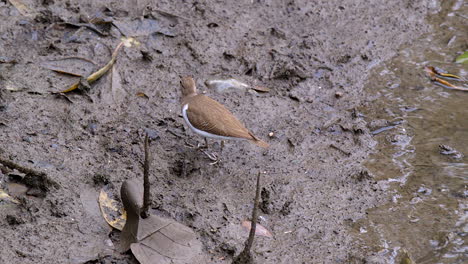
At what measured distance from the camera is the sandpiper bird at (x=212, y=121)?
6.38 metres

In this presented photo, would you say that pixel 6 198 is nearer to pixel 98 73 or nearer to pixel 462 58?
pixel 98 73

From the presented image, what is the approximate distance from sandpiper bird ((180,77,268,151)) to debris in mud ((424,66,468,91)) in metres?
2.88

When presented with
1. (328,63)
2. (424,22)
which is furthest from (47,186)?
(424,22)

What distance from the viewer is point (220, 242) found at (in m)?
5.43

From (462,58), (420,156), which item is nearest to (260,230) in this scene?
(420,156)

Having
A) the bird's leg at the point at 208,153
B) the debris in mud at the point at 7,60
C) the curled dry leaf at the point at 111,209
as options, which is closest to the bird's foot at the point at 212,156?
the bird's leg at the point at 208,153

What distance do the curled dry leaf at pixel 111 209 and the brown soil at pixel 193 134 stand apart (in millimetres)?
75

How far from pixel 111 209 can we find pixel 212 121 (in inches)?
58.9

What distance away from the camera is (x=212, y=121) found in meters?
6.43

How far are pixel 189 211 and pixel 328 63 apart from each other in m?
3.41

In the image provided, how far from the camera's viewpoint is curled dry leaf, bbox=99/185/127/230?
534cm

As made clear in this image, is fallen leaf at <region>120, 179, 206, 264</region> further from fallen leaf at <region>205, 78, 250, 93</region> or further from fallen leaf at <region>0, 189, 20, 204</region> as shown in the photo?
fallen leaf at <region>205, 78, 250, 93</region>

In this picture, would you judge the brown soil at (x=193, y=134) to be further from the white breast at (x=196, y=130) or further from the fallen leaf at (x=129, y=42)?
the white breast at (x=196, y=130)

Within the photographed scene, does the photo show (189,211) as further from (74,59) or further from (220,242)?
(74,59)
